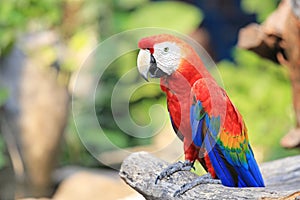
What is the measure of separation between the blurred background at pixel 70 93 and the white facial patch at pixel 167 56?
3.34 ft

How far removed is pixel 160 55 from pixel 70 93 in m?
1.39

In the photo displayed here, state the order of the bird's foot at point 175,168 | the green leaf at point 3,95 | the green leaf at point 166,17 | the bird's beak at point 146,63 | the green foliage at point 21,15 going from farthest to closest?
A: the green leaf at point 166,17
the green foliage at point 21,15
the green leaf at point 3,95
the bird's foot at point 175,168
the bird's beak at point 146,63

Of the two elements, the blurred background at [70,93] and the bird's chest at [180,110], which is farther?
the blurred background at [70,93]

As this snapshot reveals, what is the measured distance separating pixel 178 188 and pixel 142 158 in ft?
0.44

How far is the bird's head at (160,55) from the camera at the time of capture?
0.92m

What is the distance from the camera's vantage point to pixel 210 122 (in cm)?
96

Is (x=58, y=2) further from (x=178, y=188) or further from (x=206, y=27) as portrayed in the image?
(x=178, y=188)

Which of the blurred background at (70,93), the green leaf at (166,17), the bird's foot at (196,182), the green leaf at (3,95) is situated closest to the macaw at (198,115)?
the bird's foot at (196,182)

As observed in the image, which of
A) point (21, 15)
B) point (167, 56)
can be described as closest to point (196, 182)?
point (167, 56)

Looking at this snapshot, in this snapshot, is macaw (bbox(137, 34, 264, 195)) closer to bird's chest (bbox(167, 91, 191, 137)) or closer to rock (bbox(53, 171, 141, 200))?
bird's chest (bbox(167, 91, 191, 137))

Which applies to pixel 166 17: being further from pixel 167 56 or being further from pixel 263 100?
pixel 167 56

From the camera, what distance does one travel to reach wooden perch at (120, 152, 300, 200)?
0.94 m

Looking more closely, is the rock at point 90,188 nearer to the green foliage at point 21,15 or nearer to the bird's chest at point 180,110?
the green foliage at point 21,15

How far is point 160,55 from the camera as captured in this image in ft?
3.00
